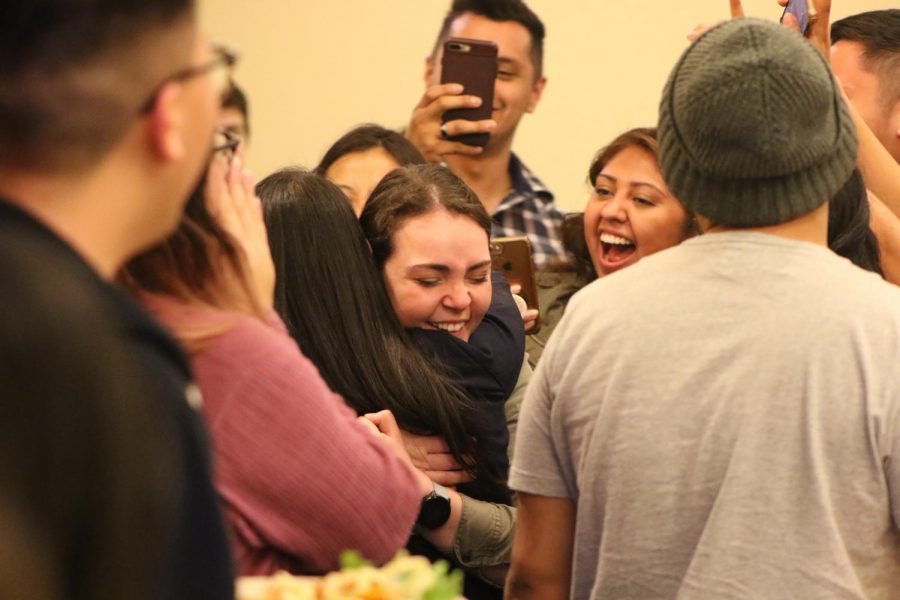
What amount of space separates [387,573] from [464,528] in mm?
845

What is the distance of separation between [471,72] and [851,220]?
137 centimetres

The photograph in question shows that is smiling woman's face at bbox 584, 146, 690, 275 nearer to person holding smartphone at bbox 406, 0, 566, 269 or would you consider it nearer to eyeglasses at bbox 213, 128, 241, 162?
person holding smartphone at bbox 406, 0, 566, 269

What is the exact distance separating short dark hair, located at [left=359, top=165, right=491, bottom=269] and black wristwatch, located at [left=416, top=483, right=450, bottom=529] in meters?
0.39

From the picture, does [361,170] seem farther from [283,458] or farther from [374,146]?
[283,458]

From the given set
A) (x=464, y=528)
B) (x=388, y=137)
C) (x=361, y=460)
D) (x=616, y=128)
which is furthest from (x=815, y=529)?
(x=616, y=128)

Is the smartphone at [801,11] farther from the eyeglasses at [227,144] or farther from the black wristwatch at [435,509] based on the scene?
the eyeglasses at [227,144]

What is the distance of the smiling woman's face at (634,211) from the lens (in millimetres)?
2650

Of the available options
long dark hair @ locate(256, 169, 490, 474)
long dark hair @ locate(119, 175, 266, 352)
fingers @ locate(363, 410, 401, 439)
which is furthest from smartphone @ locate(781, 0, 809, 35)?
long dark hair @ locate(119, 175, 266, 352)

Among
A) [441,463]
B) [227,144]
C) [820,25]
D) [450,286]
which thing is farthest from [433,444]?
[820,25]

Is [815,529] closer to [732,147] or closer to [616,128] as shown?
[732,147]

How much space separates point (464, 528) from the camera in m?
1.93

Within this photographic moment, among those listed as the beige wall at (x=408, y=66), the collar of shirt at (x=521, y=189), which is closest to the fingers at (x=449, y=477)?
the collar of shirt at (x=521, y=189)

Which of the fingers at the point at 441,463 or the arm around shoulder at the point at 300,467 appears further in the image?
the fingers at the point at 441,463

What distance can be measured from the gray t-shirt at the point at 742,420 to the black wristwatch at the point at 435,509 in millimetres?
386
